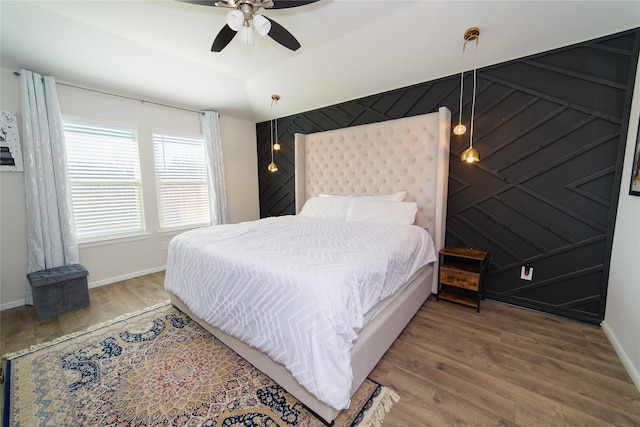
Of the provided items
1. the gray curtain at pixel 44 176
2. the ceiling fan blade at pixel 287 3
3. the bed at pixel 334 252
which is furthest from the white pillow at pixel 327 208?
the gray curtain at pixel 44 176

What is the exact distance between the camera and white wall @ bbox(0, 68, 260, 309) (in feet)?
8.38

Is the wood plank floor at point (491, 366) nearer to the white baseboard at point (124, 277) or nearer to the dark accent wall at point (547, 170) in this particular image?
the dark accent wall at point (547, 170)

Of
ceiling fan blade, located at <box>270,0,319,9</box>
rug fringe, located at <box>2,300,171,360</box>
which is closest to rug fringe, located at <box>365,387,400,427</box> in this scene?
rug fringe, located at <box>2,300,171,360</box>

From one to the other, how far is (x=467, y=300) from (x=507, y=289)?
48 cm

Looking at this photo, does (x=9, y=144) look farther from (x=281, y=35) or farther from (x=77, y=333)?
(x=281, y=35)

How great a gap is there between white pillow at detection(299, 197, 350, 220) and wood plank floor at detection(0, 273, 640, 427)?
1.47 meters

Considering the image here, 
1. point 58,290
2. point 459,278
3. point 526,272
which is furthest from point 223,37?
point 526,272

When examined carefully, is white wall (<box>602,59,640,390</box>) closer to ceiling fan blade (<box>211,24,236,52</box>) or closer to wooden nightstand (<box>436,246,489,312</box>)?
wooden nightstand (<box>436,246,489,312</box>)

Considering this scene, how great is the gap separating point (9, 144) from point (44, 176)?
40cm

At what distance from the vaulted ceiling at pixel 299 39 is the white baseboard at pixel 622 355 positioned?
242 centimetres

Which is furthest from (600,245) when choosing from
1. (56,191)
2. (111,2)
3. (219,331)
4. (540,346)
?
(56,191)

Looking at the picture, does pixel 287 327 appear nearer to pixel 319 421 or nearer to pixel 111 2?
pixel 319 421

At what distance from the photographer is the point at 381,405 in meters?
1.43

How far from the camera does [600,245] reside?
2.12 m
